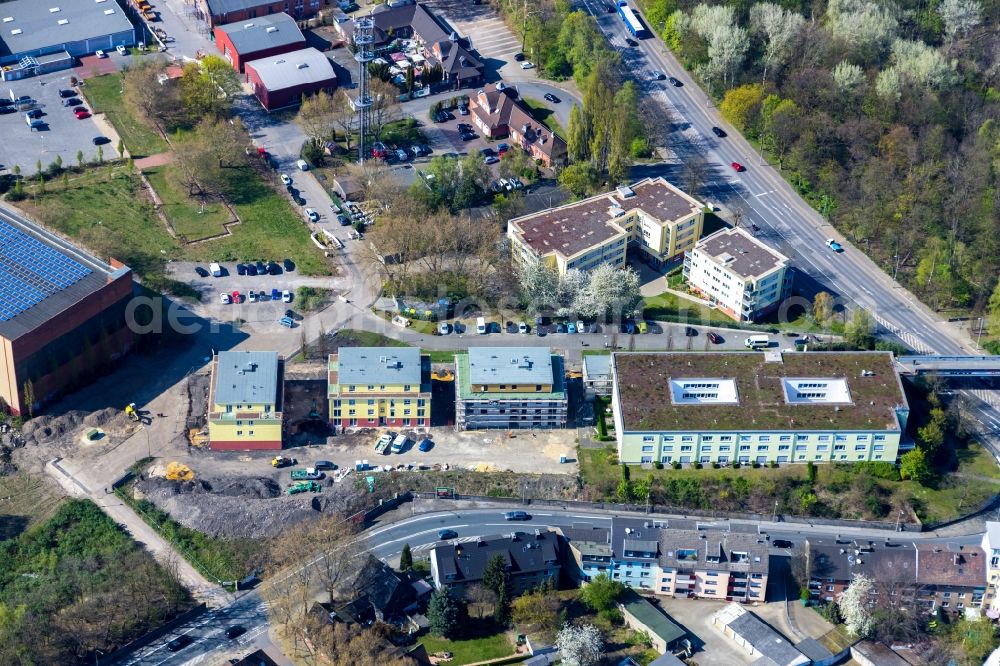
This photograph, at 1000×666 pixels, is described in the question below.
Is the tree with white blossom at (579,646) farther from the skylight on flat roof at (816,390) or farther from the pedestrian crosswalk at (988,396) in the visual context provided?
the pedestrian crosswalk at (988,396)

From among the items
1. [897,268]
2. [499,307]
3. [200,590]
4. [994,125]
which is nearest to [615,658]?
[200,590]

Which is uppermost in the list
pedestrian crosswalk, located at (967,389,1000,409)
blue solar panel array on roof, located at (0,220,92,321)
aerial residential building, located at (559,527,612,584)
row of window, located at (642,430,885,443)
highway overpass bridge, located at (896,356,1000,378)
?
blue solar panel array on roof, located at (0,220,92,321)

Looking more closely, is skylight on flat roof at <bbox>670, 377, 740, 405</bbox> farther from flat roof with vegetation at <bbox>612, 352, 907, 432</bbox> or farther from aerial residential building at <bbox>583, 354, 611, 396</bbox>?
aerial residential building at <bbox>583, 354, 611, 396</bbox>

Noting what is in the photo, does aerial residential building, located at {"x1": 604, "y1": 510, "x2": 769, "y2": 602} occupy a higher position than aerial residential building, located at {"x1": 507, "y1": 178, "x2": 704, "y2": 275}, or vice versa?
aerial residential building, located at {"x1": 507, "y1": 178, "x2": 704, "y2": 275}

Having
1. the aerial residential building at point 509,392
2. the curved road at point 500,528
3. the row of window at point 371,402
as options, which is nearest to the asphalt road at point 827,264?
the curved road at point 500,528

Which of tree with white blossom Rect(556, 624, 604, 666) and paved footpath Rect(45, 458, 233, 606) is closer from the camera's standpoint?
tree with white blossom Rect(556, 624, 604, 666)

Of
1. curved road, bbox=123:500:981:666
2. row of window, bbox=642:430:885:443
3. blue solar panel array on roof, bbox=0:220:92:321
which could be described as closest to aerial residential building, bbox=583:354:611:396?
row of window, bbox=642:430:885:443

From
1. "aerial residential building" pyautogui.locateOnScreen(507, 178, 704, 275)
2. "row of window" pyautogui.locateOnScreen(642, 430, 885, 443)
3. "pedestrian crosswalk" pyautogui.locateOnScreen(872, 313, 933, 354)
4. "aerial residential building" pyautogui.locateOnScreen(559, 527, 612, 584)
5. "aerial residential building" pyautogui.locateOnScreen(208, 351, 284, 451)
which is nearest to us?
"aerial residential building" pyautogui.locateOnScreen(559, 527, 612, 584)
